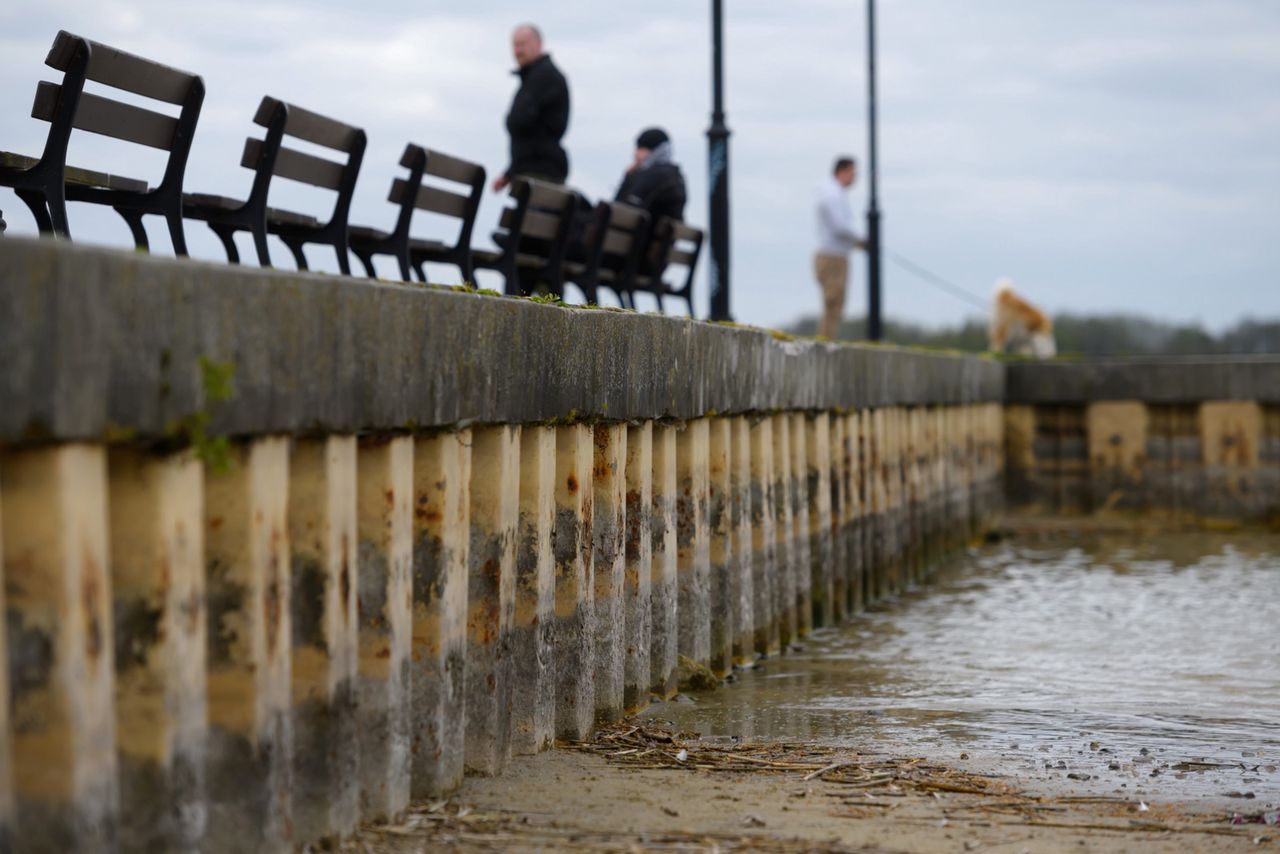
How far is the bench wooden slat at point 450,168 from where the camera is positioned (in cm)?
852

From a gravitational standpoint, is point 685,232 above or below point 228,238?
above

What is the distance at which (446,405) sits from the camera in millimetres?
4598

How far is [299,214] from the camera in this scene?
774cm

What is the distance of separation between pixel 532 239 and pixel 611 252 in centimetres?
98

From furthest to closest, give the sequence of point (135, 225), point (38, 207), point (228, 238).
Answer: point (228, 238) → point (135, 225) → point (38, 207)

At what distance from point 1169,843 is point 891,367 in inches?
272

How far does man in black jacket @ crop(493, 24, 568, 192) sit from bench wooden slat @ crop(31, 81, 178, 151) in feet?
12.8

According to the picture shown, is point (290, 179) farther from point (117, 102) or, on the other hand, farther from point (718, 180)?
point (718, 180)

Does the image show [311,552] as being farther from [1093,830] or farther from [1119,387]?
[1119,387]

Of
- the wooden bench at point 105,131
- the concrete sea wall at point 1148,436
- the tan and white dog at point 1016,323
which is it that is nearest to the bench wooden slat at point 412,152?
the wooden bench at point 105,131

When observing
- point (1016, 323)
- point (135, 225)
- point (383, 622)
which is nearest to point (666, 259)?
point (135, 225)

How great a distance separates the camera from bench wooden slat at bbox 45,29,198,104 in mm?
6027


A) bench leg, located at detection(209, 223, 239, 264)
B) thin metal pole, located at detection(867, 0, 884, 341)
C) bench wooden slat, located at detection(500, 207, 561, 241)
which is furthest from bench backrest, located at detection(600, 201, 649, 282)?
thin metal pole, located at detection(867, 0, 884, 341)

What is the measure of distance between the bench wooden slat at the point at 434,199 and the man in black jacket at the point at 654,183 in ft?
9.02
